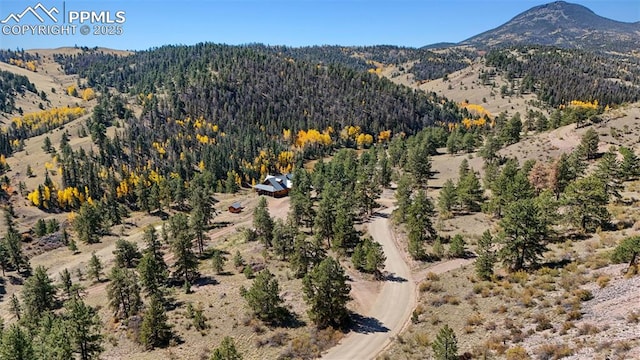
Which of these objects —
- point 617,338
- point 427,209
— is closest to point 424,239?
point 427,209

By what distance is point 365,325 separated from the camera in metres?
51.6

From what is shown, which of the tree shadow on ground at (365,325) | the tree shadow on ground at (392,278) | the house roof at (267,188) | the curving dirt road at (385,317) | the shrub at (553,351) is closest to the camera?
the shrub at (553,351)

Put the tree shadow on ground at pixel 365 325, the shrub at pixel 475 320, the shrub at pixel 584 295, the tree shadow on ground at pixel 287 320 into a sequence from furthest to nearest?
the tree shadow on ground at pixel 287 320 → the tree shadow on ground at pixel 365 325 → the shrub at pixel 475 320 → the shrub at pixel 584 295

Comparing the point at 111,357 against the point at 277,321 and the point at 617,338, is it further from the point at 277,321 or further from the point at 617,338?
the point at 617,338

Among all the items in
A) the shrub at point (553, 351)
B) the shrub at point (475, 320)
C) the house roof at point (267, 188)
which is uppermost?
the shrub at point (553, 351)

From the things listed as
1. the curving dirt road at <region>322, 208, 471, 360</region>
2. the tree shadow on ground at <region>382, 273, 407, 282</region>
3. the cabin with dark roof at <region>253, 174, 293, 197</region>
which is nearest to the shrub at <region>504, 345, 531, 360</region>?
the curving dirt road at <region>322, 208, 471, 360</region>

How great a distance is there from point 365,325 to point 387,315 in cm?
400

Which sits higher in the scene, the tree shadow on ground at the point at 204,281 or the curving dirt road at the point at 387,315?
the curving dirt road at the point at 387,315

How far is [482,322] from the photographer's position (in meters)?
41.8

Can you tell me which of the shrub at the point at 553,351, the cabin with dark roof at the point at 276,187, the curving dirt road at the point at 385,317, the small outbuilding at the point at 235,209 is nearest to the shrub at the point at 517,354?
the shrub at the point at 553,351

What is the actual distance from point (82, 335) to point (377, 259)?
4121cm

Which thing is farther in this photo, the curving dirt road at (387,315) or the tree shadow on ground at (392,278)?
the tree shadow on ground at (392,278)

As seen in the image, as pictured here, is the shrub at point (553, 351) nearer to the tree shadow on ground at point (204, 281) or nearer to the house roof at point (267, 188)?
the tree shadow on ground at point (204, 281)

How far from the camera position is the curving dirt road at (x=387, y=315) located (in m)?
46.2
